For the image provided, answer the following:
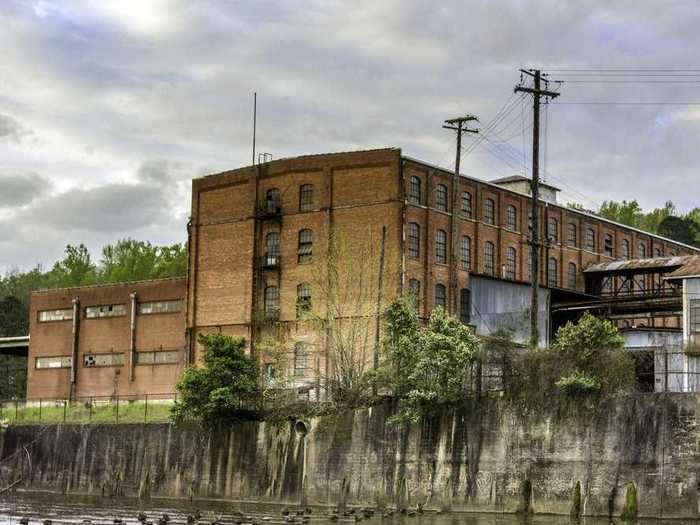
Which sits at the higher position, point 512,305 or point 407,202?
point 407,202

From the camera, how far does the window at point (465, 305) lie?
64000mm

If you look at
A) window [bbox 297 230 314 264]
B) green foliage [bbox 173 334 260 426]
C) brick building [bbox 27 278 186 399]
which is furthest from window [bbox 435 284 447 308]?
brick building [bbox 27 278 186 399]

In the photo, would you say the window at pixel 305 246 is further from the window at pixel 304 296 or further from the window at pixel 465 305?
the window at pixel 465 305

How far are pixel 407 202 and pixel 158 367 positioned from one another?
19.6 meters

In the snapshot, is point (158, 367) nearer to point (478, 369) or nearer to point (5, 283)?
point (478, 369)

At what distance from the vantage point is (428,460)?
46469 mm

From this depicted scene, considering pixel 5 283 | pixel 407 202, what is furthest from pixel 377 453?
pixel 5 283

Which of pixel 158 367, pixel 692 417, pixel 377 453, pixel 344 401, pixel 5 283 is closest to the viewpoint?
pixel 692 417

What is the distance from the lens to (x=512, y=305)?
66375mm

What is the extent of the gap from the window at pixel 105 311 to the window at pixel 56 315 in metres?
1.65

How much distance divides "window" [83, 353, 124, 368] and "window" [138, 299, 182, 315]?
10.5ft

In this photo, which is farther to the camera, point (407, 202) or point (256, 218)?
point (256, 218)

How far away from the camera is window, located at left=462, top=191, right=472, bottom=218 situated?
217 ft

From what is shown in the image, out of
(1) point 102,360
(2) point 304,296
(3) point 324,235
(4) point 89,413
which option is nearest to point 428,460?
(2) point 304,296
